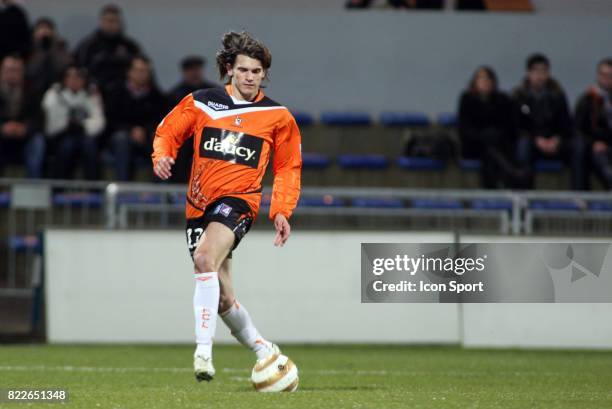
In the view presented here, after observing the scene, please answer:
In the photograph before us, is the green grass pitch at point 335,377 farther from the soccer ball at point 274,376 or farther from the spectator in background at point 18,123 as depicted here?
the spectator in background at point 18,123

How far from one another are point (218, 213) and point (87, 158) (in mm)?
8561

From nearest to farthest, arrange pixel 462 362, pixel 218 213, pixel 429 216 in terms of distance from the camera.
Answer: pixel 218 213 → pixel 462 362 → pixel 429 216

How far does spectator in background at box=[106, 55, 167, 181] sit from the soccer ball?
878 centimetres

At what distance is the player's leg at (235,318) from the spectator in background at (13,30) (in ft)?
33.4

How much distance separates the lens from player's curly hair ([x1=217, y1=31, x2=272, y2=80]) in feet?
26.1

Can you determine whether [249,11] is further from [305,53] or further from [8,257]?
[8,257]

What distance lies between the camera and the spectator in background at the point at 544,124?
17.2 meters

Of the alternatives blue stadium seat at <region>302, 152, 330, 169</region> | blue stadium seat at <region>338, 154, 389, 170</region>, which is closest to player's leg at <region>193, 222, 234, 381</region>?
blue stadium seat at <region>302, 152, 330, 169</region>

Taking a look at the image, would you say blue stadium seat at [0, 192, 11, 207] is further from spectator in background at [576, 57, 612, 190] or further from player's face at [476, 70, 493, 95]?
spectator in background at [576, 57, 612, 190]

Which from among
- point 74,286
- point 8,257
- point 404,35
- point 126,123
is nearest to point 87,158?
point 126,123

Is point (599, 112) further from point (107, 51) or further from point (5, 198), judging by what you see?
point (5, 198)

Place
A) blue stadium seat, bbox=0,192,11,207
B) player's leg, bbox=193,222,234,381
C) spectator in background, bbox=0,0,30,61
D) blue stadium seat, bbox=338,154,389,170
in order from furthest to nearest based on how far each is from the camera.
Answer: blue stadium seat, bbox=338,154,389,170, spectator in background, bbox=0,0,30,61, blue stadium seat, bbox=0,192,11,207, player's leg, bbox=193,222,234,381

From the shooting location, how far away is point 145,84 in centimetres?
1662

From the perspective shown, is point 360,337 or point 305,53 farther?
point 305,53
